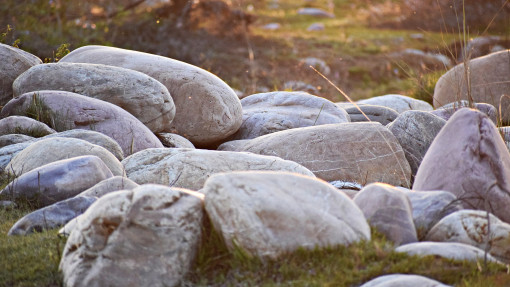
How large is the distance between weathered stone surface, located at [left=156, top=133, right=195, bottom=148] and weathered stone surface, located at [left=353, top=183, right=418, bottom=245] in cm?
330

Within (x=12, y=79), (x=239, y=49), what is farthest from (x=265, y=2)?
(x=12, y=79)

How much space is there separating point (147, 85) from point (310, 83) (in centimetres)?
961

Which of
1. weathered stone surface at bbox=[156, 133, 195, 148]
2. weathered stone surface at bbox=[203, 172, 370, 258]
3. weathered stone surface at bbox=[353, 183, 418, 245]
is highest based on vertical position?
weathered stone surface at bbox=[203, 172, 370, 258]

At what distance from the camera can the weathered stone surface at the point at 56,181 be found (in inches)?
166

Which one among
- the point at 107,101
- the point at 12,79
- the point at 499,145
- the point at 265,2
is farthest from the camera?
the point at 265,2

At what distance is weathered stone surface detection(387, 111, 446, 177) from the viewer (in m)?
6.18

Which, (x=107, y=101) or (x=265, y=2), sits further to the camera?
(x=265, y=2)

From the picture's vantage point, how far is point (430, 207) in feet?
11.8

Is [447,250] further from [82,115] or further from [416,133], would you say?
[82,115]

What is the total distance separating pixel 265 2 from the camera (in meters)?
29.4

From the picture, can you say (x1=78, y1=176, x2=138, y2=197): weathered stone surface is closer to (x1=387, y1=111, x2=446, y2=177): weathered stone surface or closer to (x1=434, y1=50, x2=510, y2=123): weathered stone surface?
(x1=387, y1=111, x2=446, y2=177): weathered stone surface

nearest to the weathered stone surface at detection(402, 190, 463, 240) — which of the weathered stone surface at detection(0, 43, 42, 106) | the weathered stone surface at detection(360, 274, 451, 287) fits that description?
the weathered stone surface at detection(360, 274, 451, 287)

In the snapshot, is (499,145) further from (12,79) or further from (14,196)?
(12,79)

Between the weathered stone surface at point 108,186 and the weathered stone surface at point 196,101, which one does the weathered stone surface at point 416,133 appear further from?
the weathered stone surface at point 108,186
